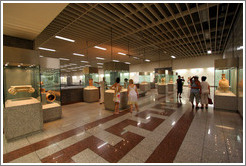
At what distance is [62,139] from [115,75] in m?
4.16

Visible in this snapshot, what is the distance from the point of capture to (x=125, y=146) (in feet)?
8.11

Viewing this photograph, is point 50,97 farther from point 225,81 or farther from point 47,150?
point 225,81

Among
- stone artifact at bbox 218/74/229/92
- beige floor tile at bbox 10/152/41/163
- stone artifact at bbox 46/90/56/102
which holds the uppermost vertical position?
stone artifact at bbox 218/74/229/92

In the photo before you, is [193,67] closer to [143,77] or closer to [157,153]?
[143,77]

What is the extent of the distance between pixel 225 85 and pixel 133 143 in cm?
534

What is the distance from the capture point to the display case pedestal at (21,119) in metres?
2.72

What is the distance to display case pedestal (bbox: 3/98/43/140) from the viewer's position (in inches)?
107

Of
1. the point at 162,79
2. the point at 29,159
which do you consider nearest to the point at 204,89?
the point at 162,79

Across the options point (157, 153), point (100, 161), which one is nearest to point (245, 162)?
point (157, 153)

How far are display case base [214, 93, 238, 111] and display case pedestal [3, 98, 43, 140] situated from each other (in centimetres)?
721

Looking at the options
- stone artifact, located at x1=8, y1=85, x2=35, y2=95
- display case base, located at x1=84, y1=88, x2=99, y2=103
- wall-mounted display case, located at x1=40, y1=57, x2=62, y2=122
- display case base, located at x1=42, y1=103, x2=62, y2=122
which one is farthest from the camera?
display case base, located at x1=84, y1=88, x2=99, y2=103

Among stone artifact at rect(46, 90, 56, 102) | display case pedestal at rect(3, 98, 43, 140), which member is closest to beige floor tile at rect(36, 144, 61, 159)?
display case pedestal at rect(3, 98, 43, 140)

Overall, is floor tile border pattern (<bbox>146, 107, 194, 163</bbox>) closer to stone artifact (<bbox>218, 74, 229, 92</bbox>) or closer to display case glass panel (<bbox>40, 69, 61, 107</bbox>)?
stone artifact (<bbox>218, 74, 229, 92</bbox>)

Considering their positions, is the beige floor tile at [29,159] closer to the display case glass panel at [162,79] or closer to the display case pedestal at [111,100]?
the display case pedestal at [111,100]
